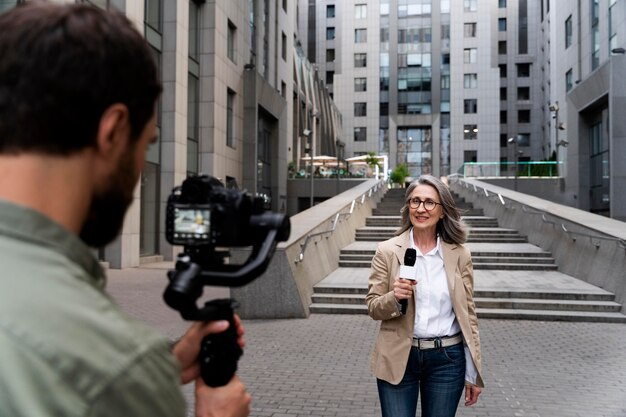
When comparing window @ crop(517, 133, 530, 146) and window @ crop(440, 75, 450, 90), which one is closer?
window @ crop(440, 75, 450, 90)

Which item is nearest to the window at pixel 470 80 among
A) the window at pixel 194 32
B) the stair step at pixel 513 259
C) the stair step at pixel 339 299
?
the window at pixel 194 32

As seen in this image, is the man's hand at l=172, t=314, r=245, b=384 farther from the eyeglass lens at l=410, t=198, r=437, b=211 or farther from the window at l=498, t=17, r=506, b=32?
the window at l=498, t=17, r=506, b=32

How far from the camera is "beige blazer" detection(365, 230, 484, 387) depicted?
11.0ft

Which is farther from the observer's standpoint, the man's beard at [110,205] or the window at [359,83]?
the window at [359,83]

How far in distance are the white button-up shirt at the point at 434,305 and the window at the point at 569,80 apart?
3568 cm

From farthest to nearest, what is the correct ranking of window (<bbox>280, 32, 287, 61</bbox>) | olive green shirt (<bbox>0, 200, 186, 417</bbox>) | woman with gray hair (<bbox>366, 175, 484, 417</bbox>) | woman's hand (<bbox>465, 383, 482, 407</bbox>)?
window (<bbox>280, 32, 287, 61</bbox>), woman's hand (<bbox>465, 383, 482, 407</bbox>), woman with gray hair (<bbox>366, 175, 484, 417</bbox>), olive green shirt (<bbox>0, 200, 186, 417</bbox>)

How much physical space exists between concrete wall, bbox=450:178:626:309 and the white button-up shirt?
27.8ft

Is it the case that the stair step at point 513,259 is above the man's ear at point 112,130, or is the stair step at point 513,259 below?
below

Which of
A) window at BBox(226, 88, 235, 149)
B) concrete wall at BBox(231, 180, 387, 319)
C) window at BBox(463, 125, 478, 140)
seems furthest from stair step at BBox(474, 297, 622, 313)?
window at BBox(463, 125, 478, 140)

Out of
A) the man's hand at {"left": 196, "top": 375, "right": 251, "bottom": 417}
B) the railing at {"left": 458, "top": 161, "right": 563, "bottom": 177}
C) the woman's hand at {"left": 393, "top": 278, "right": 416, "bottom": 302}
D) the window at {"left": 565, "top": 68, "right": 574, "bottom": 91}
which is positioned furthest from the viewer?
the railing at {"left": 458, "top": 161, "right": 563, "bottom": 177}

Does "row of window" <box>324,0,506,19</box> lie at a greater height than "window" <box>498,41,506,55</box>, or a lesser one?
greater

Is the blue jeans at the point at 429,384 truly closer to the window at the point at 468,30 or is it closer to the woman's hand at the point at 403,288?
the woman's hand at the point at 403,288

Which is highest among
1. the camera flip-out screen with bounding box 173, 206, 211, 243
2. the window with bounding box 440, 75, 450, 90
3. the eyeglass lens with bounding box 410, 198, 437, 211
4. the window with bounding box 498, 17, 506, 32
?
the window with bounding box 498, 17, 506, 32

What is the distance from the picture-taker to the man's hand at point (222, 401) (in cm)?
136
